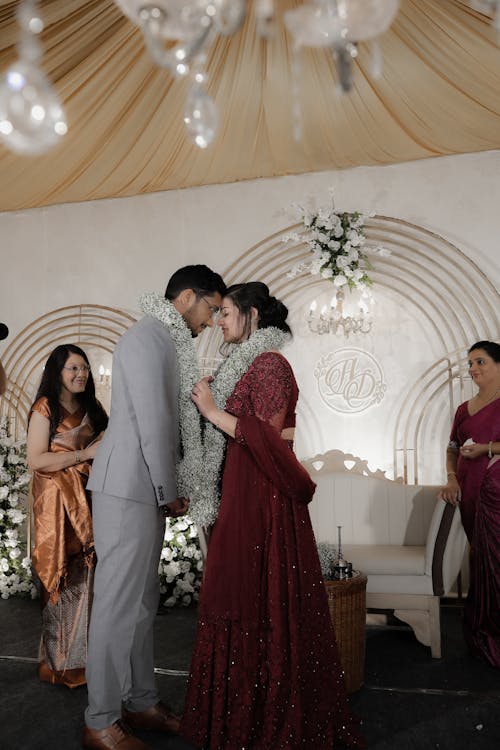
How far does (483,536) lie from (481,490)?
0.26 metres

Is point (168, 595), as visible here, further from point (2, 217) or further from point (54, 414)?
point (2, 217)

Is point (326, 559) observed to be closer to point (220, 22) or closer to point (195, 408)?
point (195, 408)

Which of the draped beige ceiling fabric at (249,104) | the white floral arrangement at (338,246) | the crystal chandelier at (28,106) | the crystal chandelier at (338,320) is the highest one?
the draped beige ceiling fabric at (249,104)

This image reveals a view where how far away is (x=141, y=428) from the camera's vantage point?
2496 mm

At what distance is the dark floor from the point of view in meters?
2.68

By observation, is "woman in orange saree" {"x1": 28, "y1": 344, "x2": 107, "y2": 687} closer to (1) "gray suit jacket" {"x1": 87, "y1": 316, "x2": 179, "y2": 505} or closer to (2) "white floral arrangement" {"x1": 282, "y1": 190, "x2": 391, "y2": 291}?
(1) "gray suit jacket" {"x1": 87, "y1": 316, "x2": 179, "y2": 505}

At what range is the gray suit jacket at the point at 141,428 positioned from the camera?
2.49 m

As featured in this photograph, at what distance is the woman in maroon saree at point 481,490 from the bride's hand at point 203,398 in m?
1.94

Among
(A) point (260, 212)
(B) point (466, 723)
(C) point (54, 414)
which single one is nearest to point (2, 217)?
(A) point (260, 212)

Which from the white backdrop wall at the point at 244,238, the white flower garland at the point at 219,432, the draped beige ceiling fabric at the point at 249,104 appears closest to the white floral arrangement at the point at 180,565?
the white backdrop wall at the point at 244,238

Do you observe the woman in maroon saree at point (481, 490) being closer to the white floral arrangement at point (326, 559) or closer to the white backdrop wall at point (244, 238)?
the white backdrop wall at point (244, 238)

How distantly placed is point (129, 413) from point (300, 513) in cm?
75

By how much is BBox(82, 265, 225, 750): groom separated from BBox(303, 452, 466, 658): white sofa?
176 centimetres

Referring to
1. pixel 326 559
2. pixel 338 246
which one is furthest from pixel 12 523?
pixel 338 246
